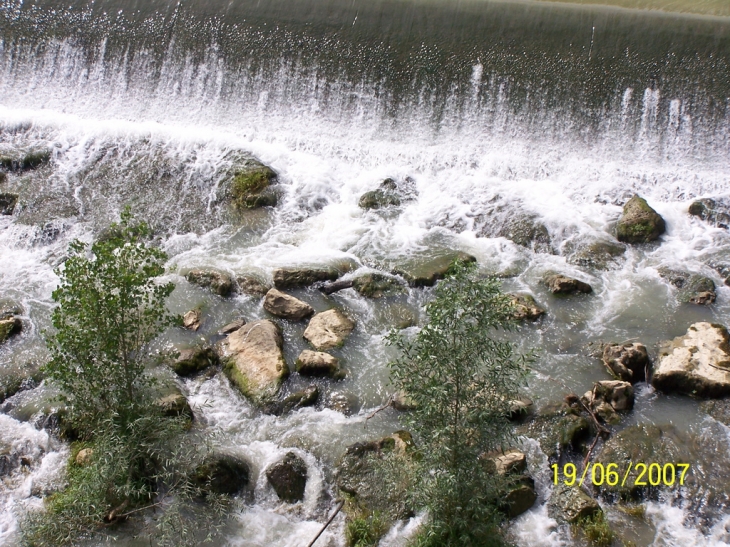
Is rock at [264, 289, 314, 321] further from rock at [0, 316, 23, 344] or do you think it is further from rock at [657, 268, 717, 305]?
rock at [657, 268, 717, 305]

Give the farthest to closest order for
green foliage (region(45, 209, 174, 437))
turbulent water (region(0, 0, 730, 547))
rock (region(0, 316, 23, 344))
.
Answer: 1. turbulent water (region(0, 0, 730, 547))
2. rock (region(0, 316, 23, 344))
3. green foliage (region(45, 209, 174, 437))

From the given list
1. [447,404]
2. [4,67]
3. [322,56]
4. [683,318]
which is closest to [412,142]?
[322,56]

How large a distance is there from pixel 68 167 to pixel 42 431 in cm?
880

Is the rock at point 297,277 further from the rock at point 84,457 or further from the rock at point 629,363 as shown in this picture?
the rock at point 629,363

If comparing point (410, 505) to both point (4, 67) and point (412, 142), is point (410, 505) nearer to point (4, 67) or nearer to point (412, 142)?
point (412, 142)

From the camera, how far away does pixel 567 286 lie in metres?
12.8

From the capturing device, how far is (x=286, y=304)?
12375mm

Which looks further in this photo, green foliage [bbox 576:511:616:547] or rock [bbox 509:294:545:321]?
rock [bbox 509:294:545:321]

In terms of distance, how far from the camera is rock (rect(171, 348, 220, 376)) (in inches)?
434

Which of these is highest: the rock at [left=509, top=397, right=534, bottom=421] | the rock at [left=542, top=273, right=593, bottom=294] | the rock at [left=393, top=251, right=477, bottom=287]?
the rock at [left=542, top=273, right=593, bottom=294]

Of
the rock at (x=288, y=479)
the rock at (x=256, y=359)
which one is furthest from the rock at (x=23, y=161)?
the rock at (x=288, y=479)

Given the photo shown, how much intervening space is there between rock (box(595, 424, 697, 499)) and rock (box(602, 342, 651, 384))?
103 cm

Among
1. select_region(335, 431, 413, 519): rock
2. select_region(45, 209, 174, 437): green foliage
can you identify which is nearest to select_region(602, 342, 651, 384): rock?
select_region(335, 431, 413, 519): rock

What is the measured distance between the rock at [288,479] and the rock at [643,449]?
417 cm
